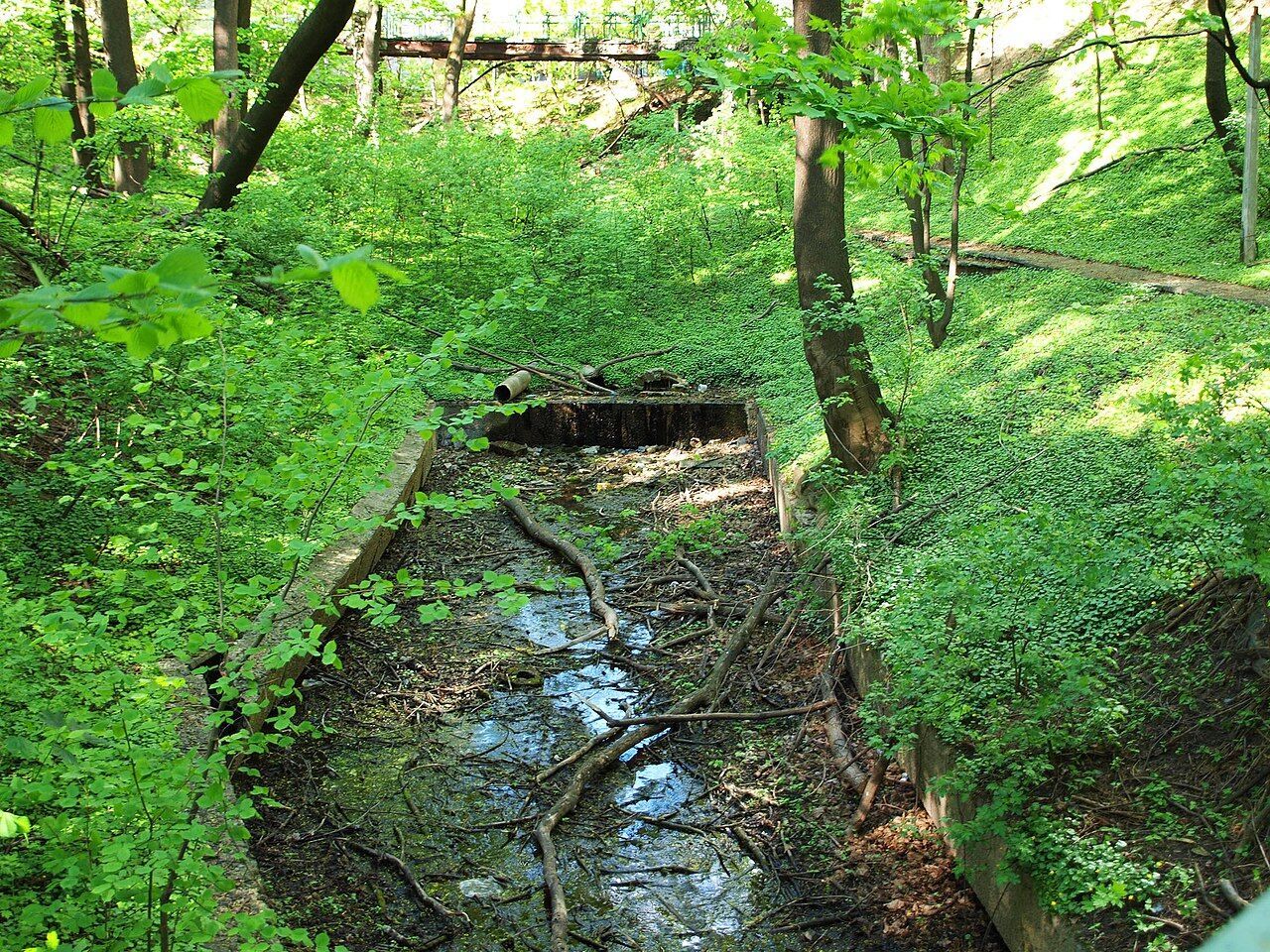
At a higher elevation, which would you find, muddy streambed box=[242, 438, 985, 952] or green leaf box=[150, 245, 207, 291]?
green leaf box=[150, 245, 207, 291]

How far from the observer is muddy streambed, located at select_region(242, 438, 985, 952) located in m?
4.85

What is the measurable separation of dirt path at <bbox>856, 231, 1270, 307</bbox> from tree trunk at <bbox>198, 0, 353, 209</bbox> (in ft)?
26.5

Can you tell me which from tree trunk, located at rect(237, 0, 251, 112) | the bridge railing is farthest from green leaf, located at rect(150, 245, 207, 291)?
the bridge railing

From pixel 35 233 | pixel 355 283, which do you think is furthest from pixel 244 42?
pixel 355 283

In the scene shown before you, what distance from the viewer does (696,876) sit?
5.25 meters

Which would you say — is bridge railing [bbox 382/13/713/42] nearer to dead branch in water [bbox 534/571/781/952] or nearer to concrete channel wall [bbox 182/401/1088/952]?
concrete channel wall [bbox 182/401/1088/952]

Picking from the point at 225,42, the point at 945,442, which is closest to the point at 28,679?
the point at 945,442

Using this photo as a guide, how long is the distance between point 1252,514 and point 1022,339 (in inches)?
239

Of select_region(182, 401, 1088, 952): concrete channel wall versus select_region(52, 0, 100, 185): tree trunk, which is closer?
select_region(182, 401, 1088, 952): concrete channel wall

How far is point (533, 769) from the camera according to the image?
20.3 feet

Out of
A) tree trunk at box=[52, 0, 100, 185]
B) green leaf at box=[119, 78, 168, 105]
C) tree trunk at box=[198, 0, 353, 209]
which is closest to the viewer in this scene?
green leaf at box=[119, 78, 168, 105]

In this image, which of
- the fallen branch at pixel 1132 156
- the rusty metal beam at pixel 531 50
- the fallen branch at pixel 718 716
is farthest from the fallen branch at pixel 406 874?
the rusty metal beam at pixel 531 50

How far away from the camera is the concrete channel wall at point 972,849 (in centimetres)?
391

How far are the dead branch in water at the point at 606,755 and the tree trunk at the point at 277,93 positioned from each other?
247 inches
